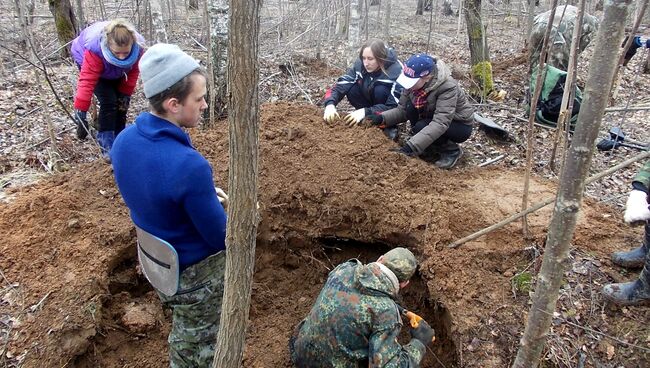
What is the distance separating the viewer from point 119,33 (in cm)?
416

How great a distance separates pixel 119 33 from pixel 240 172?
3322 mm

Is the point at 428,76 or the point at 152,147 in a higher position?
the point at 152,147

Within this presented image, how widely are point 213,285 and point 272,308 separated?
1.72m

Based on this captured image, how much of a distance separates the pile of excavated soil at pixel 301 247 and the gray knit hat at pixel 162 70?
6.46 feet

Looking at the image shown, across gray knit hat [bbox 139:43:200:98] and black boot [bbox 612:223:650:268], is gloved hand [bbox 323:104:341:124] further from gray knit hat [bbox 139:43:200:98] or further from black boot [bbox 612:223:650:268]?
gray knit hat [bbox 139:43:200:98]

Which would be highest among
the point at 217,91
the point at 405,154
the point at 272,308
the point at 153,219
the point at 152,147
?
the point at 152,147

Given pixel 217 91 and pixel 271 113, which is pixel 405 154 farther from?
pixel 217 91

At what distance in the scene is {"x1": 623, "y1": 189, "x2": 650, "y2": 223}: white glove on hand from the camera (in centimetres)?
292

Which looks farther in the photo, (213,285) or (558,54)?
(558,54)

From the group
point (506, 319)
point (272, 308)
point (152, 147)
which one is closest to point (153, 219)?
point (152, 147)

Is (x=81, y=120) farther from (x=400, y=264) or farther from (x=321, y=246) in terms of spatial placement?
(x=400, y=264)

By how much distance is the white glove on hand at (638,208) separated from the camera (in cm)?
292

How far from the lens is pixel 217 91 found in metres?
5.89

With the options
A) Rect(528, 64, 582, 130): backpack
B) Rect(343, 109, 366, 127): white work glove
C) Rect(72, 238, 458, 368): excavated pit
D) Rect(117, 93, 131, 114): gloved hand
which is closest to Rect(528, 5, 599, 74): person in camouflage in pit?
Rect(528, 64, 582, 130): backpack
